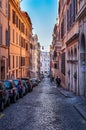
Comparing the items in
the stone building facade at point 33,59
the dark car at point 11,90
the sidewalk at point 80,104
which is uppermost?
the stone building facade at point 33,59

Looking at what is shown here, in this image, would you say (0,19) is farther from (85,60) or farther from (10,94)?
(10,94)

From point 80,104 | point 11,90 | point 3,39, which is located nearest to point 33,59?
point 3,39

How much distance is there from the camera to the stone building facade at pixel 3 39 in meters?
38.2

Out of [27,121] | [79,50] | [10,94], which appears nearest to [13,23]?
[79,50]

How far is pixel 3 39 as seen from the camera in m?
39.5

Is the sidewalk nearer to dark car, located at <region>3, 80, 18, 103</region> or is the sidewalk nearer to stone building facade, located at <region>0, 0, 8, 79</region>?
dark car, located at <region>3, 80, 18, 103</region>

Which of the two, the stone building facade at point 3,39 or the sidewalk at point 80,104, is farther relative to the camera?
the stone building facade at point 3,39

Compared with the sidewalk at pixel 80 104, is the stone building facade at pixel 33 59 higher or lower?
higher

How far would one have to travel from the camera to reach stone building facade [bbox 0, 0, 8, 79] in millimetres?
38156

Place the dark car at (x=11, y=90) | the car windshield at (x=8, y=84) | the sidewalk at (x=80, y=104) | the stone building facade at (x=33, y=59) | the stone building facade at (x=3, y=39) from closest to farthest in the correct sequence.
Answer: the sidewalk at (x=80, y=104)
the dark car at (x=11, y=90)
the car windshield at (x=8, y=84)
the stone building facade at (x=3, y=39)
the stone building facade at (x=33, y=59)

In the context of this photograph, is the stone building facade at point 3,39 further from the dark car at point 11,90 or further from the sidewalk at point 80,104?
the dark car at point 11,90

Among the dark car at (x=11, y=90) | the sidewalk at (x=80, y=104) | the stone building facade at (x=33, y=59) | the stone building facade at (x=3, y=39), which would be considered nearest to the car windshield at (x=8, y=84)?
the dark car at (x=11, y=90)

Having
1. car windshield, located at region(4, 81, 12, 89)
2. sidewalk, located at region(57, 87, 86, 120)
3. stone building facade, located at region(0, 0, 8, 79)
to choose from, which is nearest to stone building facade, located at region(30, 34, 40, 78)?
stone building facade, located at region(0, 0, 8, 79)

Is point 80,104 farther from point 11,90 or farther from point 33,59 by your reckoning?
point 33,59
